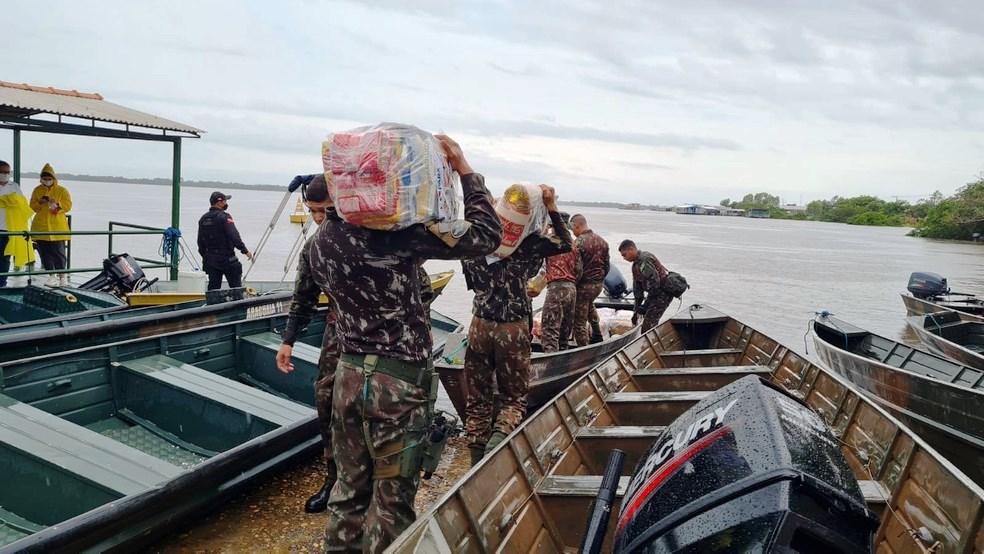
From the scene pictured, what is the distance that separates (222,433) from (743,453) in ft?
13.9

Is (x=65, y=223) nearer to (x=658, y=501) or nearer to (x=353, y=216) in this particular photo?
(x=353, y=216)

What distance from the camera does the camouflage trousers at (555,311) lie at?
8297mm

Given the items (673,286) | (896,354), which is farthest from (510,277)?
(896,354)

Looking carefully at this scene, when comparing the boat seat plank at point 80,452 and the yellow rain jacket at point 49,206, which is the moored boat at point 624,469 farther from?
the yellow rain jacket at point 49,206

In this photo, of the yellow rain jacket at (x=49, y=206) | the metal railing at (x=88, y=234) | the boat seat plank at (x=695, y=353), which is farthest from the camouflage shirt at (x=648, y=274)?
the yellow rain jacket at (x=49, y=206)

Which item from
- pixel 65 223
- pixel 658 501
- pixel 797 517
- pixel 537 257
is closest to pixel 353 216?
pixel 658 501

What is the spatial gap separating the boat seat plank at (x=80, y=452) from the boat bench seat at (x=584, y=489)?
7.22 ft

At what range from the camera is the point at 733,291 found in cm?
2733

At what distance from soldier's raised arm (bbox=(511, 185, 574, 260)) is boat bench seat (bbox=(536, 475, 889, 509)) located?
6.01 feet

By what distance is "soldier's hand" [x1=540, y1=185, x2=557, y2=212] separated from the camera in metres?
5.21

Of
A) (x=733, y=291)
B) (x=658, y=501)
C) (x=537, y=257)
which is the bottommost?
(x=733, y=291)

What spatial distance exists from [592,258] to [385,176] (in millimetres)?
6646

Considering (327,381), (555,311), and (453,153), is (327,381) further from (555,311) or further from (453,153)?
(555,311)

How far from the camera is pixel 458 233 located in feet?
9.75
